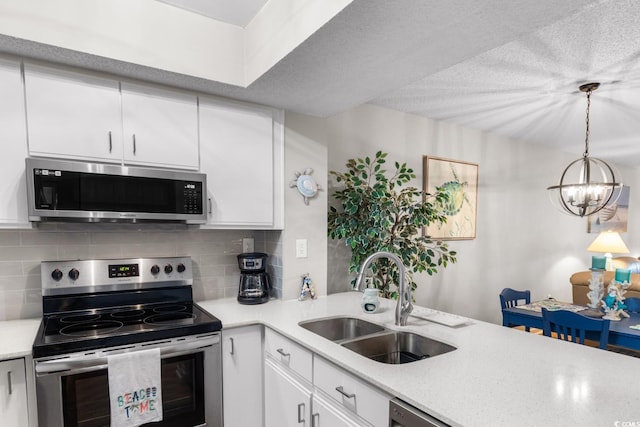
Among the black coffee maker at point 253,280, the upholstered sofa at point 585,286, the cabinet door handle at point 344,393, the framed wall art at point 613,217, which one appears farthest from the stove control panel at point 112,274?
the framed wall art at point 613,217

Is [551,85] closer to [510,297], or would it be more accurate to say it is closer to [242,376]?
[510,297]

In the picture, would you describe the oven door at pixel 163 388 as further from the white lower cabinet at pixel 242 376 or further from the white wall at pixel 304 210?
the white wall at pixel 304 210

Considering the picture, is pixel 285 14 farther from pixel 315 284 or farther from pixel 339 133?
pixel 315 284

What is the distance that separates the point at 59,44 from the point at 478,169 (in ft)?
12.2

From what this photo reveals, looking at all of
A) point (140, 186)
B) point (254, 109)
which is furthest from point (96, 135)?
point (254, 109)

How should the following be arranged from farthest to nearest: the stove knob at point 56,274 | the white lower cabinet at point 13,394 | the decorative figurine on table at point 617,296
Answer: the decorative figurine on table at point 617,296 → the stove knob at point 56,274 → the white lower cabinet at point 13,394

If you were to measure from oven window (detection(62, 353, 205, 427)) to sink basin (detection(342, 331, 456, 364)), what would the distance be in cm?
79

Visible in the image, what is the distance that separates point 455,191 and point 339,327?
2.25 m

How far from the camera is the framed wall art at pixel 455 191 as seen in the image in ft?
11.2

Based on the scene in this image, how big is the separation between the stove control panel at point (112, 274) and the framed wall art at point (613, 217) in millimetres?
5955

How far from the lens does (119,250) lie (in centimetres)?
209

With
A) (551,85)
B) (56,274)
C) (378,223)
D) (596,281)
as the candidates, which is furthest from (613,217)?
(56,274)

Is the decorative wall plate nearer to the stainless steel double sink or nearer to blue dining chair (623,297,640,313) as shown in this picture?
the stainless steel double sink

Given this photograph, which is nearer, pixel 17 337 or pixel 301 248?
pixel 17 337
